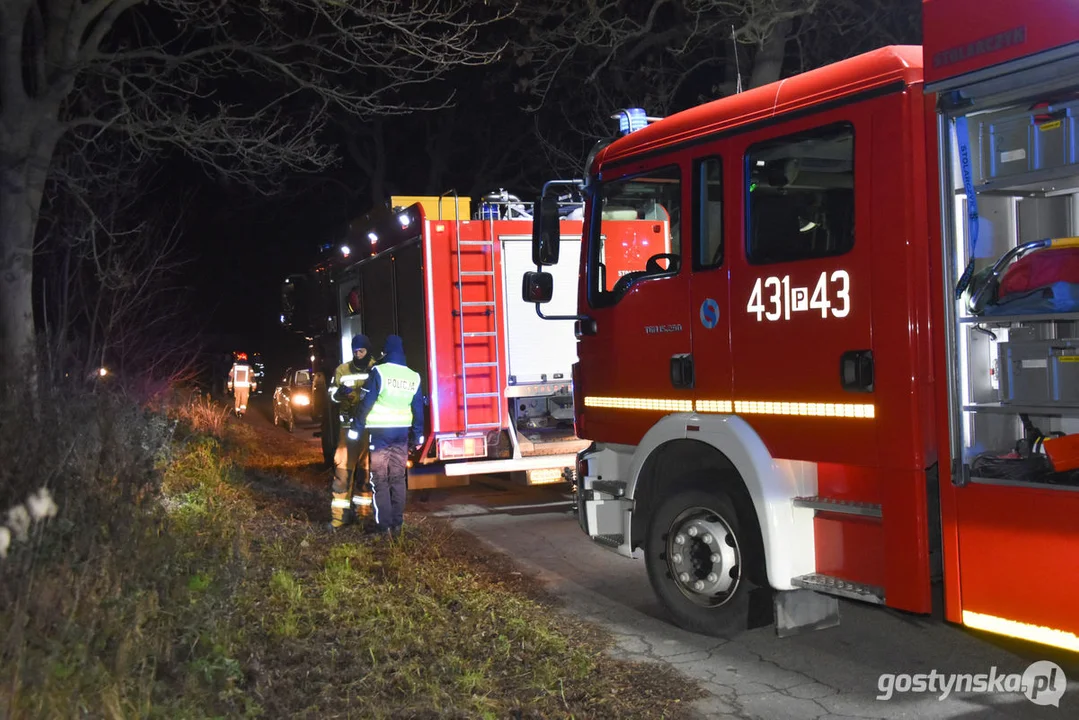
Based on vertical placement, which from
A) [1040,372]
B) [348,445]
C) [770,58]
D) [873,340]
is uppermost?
[770,58]

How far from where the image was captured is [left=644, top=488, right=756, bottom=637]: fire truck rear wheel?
4969 millimetres

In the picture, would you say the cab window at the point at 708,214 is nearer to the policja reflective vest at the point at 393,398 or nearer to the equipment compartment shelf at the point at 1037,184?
the equipment compartment shelf at the point at 1037,184

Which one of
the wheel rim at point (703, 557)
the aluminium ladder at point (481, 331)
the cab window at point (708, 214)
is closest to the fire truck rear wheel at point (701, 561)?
the wheel rim at point (703, 557)

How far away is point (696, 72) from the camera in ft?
51.0

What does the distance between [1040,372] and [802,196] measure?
1393 millimetres

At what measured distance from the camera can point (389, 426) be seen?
26.1 feet

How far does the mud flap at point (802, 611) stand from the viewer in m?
4.77

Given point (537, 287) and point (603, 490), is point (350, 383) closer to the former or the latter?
point (537, 287)

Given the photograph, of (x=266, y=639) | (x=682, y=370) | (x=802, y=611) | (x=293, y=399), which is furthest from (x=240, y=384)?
(x=802, y=611)

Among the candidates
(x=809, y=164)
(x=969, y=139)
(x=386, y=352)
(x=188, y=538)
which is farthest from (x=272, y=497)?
(x=969, y=139)

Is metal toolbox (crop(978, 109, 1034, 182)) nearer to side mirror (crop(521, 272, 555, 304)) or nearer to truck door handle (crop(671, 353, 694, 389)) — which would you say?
truck door handle (crop(671, 353, 694, 389))

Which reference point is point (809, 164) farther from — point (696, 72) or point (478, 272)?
point (696, 72)

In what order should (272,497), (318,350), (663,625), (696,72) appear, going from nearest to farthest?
(663,625), (272,497), (318,350), (696,72)

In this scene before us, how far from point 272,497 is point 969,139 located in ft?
25.2
